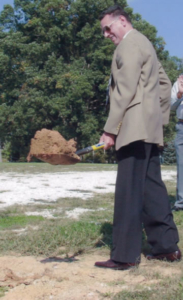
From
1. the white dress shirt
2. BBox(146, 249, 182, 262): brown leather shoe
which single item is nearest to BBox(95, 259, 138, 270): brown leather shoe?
BBox(146, 249, 182, 262): brown leather shoe

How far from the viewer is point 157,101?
3.46 m

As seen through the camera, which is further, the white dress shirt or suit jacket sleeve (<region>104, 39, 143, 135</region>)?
the white dress shirt

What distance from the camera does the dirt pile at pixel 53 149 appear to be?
12.4ft

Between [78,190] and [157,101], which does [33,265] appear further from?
[78,190]

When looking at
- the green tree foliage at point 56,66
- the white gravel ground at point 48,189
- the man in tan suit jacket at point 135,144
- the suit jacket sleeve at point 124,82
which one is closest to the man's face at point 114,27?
the man in tan suit jacket at point 135,144

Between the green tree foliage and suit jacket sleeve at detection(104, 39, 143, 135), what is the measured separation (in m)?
27.0

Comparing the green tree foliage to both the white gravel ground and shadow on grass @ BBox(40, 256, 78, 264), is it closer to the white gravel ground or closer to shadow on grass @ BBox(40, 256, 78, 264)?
the white gravel ground

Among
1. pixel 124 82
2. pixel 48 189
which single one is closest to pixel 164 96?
pixel 124 82

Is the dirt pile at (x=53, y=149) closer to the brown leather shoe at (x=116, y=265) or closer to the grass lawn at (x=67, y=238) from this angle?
the grass lawn at (x=67, y=238)

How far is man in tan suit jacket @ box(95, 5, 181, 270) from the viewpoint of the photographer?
329 centimetres

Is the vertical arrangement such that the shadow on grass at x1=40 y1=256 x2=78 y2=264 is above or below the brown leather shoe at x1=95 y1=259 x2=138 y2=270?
below

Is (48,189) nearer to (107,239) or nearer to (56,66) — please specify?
(107,239)

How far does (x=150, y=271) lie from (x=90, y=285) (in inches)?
20.3

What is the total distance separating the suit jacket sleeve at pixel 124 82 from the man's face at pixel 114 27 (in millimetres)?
202
